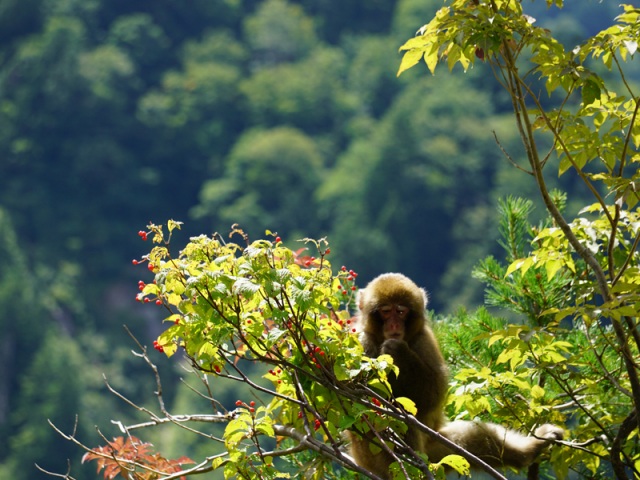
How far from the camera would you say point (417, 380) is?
4.01m

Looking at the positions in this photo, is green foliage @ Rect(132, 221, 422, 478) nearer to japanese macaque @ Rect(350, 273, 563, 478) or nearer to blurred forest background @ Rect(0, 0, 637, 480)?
japanese macaque @ Rect(350, 273, 563, 478)

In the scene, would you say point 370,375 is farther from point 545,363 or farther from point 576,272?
point 576,272

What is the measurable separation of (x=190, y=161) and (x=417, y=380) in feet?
213

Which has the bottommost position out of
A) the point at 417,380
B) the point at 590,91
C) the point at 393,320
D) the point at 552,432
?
the point at 552,432

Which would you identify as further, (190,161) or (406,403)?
(190,161)

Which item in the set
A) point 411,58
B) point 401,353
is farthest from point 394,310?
point 411,58

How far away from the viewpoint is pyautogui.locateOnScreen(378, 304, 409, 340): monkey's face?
4176 mm

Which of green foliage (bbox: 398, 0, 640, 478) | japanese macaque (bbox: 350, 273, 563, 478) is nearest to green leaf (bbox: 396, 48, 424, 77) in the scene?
green foliage (bbox: 398, 0, 640, 478)

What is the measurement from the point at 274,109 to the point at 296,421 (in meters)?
69.6

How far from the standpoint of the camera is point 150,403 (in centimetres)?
5312

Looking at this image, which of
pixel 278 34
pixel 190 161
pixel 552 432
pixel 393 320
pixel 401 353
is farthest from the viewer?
pixel 278 34

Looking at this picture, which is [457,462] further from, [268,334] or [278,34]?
[278,34]

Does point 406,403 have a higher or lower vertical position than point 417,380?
lower

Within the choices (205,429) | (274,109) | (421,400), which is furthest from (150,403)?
(421,400)
